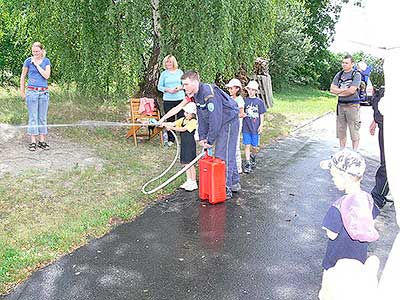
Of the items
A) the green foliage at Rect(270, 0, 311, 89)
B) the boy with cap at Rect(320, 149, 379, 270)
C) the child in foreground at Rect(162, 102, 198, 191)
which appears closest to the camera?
the boy with cap at Rect(320, 149, 379, 270)

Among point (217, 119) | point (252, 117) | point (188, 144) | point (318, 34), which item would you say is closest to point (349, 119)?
point (252, 117)

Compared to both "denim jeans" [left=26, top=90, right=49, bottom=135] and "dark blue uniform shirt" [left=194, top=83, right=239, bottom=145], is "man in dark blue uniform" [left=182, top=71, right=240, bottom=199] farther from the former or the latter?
"denim jeans" [left=26, top=90, right=49, bottom=135]

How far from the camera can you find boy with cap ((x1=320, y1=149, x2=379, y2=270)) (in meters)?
2.95

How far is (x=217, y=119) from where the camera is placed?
20.1ft

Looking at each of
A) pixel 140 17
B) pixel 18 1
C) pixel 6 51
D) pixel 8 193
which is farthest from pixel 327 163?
pixel 6 51

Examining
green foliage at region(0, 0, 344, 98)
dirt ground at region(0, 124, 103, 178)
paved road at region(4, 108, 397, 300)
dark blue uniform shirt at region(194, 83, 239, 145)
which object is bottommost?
paved road at region(4, 108, 397, 300)

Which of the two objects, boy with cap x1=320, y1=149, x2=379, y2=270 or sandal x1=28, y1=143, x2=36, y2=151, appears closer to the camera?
boy with cap x1=320, y1=149, x2=379, y2=270

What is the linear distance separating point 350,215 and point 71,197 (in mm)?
4277

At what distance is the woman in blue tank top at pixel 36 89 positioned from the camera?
812 cm

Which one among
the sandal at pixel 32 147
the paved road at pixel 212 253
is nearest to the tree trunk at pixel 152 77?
the sandal at pixel 32 147

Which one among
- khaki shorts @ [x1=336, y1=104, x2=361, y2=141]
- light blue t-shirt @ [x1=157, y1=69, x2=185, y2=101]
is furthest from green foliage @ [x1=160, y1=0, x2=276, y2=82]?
khaki shorts @ [x1=336, y1=104, x2=361, y2=141]

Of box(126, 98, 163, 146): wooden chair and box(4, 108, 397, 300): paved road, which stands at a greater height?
box(126, 98, 163, 146): wooden chair

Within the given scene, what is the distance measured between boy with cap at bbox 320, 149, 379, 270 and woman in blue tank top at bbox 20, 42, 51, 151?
6.14 m

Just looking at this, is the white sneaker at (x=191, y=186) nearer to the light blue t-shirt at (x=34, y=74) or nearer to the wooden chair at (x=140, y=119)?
the wooden chair at (x=140, y=119)
